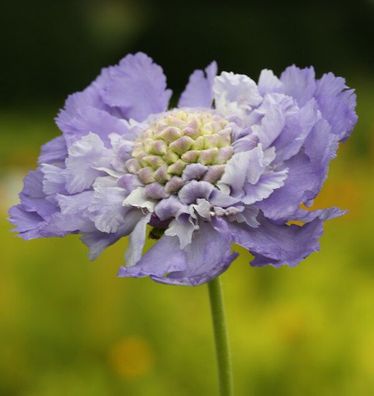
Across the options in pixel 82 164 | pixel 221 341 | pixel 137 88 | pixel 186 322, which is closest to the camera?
pixel 221 341

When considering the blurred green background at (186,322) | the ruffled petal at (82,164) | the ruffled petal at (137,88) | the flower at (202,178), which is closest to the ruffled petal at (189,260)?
the flower at (202,178)

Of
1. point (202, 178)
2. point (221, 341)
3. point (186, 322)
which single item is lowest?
point (221, 341)

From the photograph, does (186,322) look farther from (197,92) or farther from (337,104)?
(337,104)

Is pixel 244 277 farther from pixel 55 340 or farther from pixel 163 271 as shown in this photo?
pixel 163 271

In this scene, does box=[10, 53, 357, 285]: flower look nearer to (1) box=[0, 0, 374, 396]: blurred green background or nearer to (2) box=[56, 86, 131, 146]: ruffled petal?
(2) box=[56, 86, 131, 146]: ruffled petal

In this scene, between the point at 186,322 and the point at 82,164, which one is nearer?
the point at 82,164

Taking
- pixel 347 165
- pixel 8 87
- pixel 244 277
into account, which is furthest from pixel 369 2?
pixel 244 277

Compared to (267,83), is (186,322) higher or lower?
higher

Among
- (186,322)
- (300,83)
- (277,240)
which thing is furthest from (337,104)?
(186,322)
